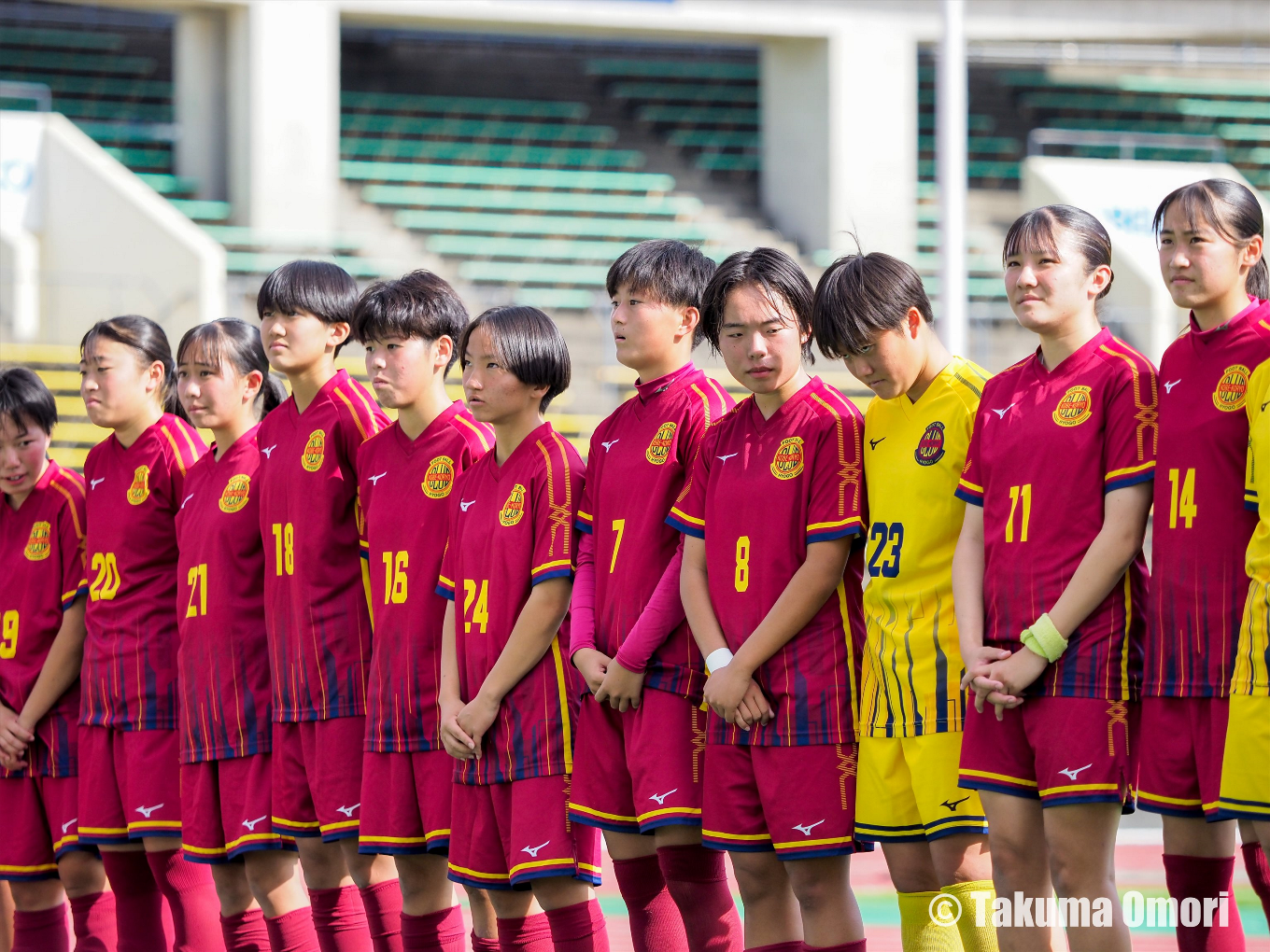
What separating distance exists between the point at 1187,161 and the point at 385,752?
14.4m

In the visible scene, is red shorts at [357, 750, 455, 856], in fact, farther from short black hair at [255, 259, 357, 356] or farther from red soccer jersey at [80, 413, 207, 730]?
short black hair at [255, 259, 357, 356]

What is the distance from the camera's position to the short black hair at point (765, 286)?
3.47 meters

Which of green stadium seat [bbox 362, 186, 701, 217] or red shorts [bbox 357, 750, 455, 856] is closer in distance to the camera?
red shorts [bbox 357, 750, 455, 856]

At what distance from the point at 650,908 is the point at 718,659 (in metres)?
0.65

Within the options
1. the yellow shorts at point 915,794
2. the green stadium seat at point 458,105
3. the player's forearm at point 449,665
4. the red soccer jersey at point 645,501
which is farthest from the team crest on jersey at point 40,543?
the green stadium seat at point 458,105

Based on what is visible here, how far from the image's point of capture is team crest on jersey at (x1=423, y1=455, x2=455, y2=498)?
3.89 meters

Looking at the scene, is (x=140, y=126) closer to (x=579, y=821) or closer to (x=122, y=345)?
(x=122, y=345)

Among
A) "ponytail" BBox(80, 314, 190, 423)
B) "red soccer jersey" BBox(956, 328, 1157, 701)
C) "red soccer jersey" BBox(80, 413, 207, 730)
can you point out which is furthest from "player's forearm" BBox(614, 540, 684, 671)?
"ponytail" BBox(80, 314, 190, 423)

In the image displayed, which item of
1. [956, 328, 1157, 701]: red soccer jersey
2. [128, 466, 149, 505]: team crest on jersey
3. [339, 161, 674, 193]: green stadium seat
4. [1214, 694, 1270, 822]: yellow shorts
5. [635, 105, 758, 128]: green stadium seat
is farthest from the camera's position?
[635, 105, 758, 128]: green stadium seat

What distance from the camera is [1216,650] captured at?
2.96 m

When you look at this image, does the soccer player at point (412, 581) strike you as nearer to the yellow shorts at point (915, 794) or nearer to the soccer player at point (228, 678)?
Answer: the soccer player at point (228, 678)

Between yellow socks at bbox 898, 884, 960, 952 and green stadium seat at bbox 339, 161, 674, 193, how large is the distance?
1304 cm

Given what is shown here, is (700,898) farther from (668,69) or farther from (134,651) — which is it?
(668,69)

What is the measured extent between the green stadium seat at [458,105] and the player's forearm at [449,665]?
13.7 meters
